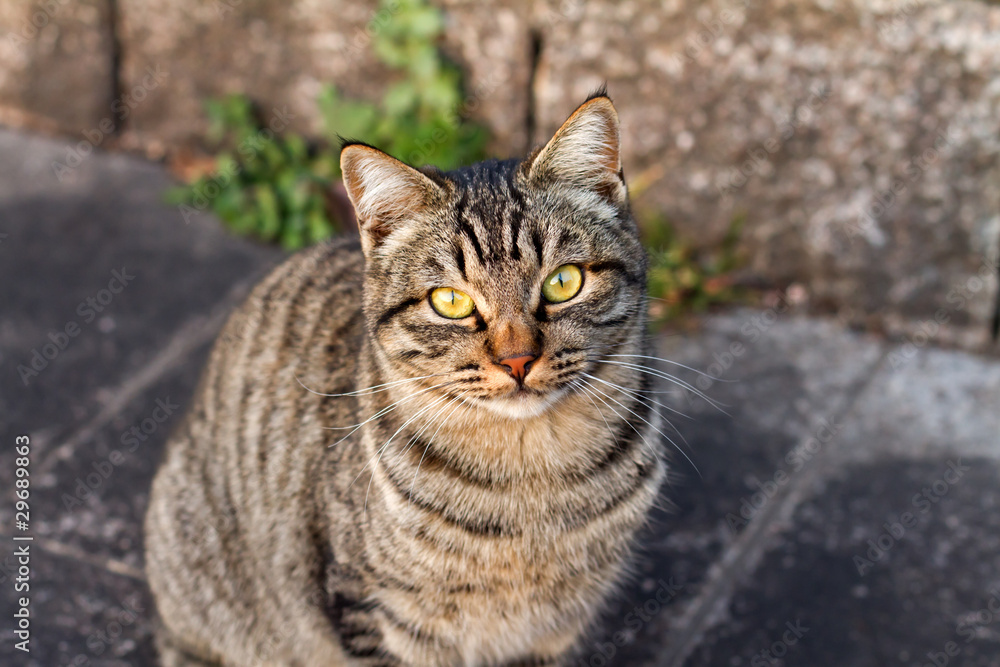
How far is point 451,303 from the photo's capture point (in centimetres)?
200

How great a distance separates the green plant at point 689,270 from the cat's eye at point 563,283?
5.80 feet

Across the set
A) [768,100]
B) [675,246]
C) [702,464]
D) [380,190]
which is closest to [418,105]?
[675,246]

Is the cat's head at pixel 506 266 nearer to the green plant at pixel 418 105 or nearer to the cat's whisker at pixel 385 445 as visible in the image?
the cat's whisker at pixel 385 445

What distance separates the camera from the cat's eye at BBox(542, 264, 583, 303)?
1.99 meters

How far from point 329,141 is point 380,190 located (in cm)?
230

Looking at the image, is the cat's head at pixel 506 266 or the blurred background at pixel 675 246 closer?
the cat's head at pixel 506 266

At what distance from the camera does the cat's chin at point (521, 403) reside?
1.93 metres

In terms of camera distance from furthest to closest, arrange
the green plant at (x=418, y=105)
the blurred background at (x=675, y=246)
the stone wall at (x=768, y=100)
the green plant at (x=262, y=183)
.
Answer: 1. the green plant at (x=262, y=183)
2. the green plant at (x=418, y=105)
3. the stone wall at (x=768, y=100)
4. the blurred background at (x=675, y=246)

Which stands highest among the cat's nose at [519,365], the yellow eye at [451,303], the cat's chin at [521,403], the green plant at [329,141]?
the green plant at [329,141]

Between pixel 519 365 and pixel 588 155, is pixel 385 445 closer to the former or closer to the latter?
pixel 519 365

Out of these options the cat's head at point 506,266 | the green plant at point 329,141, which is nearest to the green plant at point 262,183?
the green plant at point 329,141

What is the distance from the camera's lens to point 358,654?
7.24ft

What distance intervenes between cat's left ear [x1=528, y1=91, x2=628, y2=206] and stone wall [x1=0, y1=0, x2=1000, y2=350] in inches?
65.1

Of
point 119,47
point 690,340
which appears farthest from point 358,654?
point 119,47
